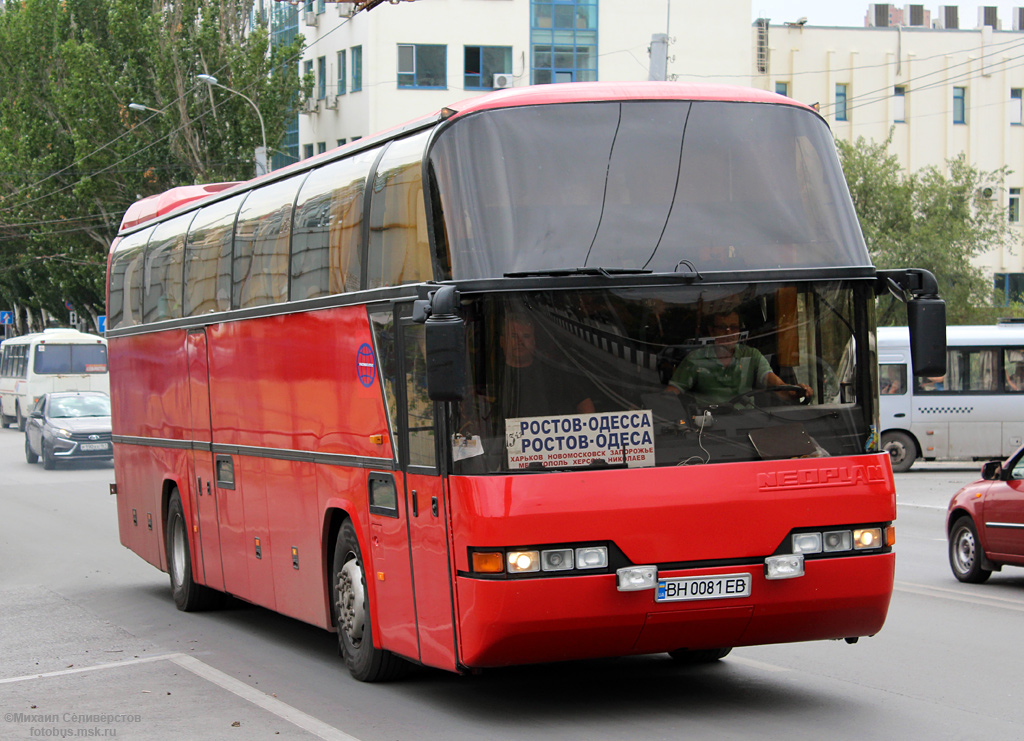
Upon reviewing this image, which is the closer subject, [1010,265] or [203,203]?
[203,203]

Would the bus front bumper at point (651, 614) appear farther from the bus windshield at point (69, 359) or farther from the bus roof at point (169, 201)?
the bus windshield at point (69, 359)

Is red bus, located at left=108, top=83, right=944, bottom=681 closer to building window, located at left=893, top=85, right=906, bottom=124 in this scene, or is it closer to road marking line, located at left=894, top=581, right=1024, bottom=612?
road marking line, located at left=894, top=581, right=1024, bottom=612

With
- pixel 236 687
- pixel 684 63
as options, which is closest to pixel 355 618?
pixel 236 687

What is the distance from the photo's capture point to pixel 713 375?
7.40m

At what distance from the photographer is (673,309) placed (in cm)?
738

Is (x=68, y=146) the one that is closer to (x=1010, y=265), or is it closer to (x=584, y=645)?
(x=1010, y=265)

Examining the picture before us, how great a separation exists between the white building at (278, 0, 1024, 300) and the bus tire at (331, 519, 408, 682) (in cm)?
4112

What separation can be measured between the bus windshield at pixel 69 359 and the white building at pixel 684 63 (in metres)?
14.2

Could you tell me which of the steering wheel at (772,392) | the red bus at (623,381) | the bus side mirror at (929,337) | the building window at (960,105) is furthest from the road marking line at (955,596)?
the building window at (960,105)

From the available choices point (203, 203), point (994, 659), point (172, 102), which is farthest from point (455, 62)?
point (994, 659)

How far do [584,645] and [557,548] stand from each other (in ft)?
1.90

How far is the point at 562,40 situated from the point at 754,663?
4993cm

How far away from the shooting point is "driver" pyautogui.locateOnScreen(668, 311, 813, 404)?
738 centimetres

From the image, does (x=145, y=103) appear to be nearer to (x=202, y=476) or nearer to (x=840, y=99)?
(x=840, y=99)
